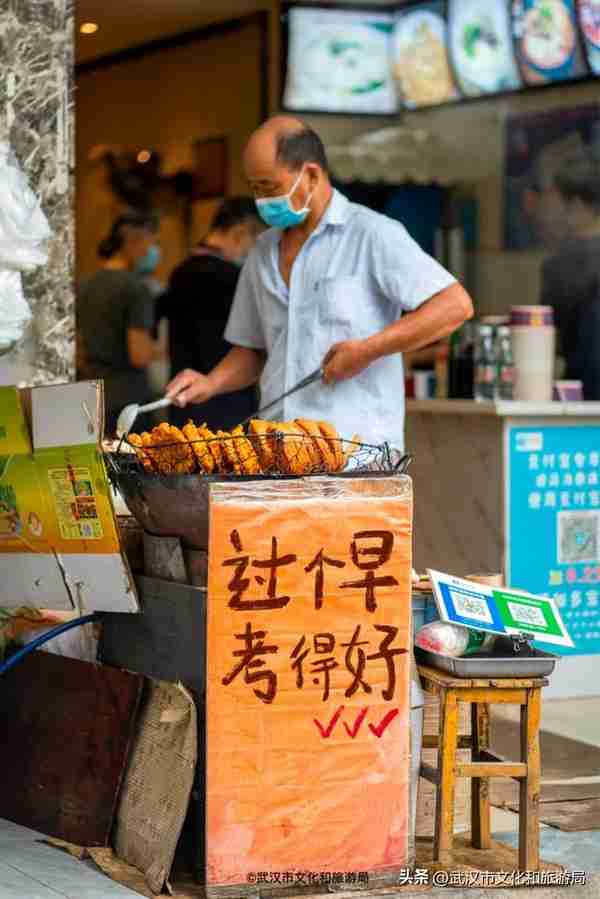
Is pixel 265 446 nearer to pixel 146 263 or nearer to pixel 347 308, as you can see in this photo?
pixel 347 308

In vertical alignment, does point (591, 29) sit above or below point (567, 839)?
above

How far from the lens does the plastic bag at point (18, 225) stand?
4.31m

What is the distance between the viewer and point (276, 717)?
364cm

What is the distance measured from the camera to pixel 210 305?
723 centimetres

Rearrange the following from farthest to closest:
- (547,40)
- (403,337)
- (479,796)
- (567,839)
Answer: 1. (547,40)
2. (403,337)
3. (567,839)
4. (479,796)

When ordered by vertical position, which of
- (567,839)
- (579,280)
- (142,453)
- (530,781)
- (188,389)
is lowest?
(567,839)

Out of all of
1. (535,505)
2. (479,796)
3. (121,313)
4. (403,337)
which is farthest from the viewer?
(121,313)

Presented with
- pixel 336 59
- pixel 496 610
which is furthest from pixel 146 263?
pixel 496 610

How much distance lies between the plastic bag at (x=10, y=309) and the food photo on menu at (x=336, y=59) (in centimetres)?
511

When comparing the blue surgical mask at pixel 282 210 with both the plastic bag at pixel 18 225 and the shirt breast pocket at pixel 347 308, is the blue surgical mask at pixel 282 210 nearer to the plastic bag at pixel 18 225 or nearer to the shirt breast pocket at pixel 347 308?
the shirt breast pocket at pixel 347 308

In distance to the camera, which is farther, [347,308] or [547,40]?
[547,40]

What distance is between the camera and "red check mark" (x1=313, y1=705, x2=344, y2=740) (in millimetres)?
3664

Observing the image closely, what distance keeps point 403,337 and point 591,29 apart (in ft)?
13.9

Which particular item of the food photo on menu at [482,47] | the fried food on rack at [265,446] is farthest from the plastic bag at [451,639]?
the food photo on menu at [482,47]
